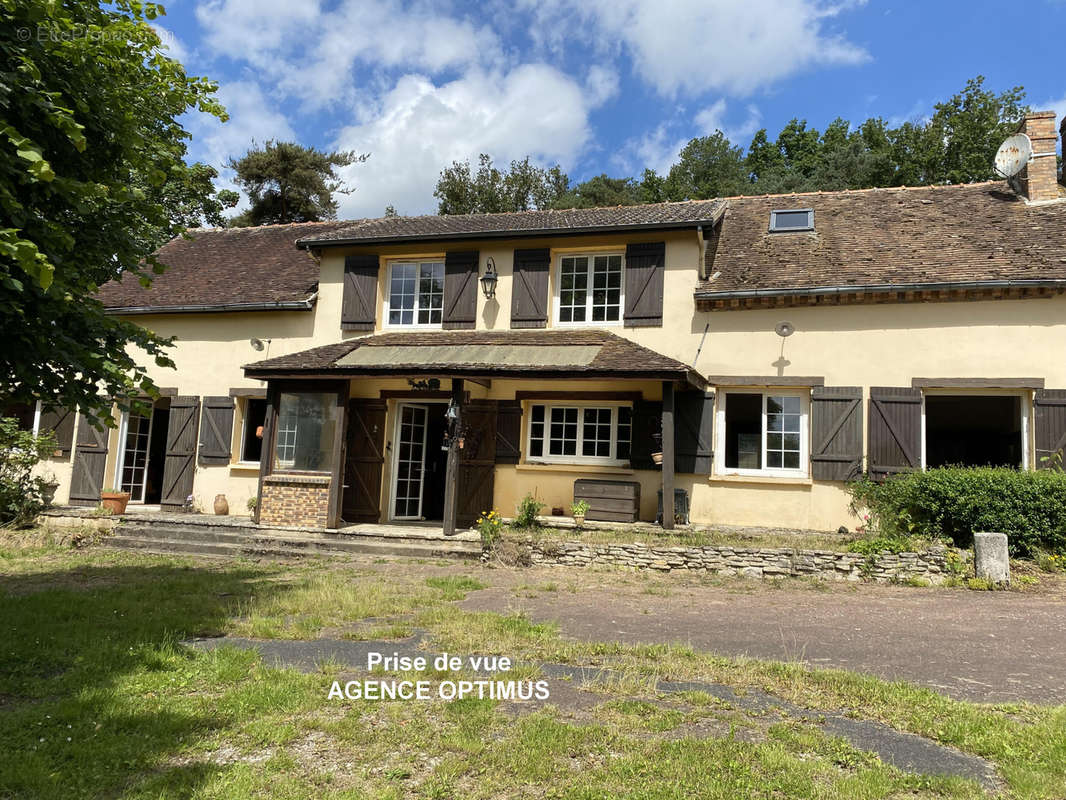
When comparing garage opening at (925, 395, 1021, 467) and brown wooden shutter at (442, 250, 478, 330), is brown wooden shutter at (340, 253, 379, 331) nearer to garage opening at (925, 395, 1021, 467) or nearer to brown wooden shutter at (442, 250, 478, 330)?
brown wooden shutter at (442, 250, 478, 330)

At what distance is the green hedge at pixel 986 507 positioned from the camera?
877 centimetres

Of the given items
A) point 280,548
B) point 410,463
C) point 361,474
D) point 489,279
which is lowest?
point 280,548

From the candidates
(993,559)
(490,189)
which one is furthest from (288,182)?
(993,559)

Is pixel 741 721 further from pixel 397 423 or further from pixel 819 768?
pixel 397 423

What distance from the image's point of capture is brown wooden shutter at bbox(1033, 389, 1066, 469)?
1002cm

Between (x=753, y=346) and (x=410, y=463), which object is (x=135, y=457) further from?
(x=753, y=346)

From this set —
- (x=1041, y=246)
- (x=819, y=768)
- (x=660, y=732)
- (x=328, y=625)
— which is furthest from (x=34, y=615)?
(x=1041, y=246)

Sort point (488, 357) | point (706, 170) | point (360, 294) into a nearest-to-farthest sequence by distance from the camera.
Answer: point (488, 357) → point (360, 294) → point (706, 170)

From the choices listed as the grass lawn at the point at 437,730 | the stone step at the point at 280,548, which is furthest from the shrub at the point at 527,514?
the grass lawn at the point at 437,730

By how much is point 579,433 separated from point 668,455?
2.10m

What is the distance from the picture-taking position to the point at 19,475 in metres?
13.0

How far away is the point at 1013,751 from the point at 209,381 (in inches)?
538

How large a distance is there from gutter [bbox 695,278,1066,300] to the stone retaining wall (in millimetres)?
4061

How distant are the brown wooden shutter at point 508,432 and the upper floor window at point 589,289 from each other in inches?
72.6
